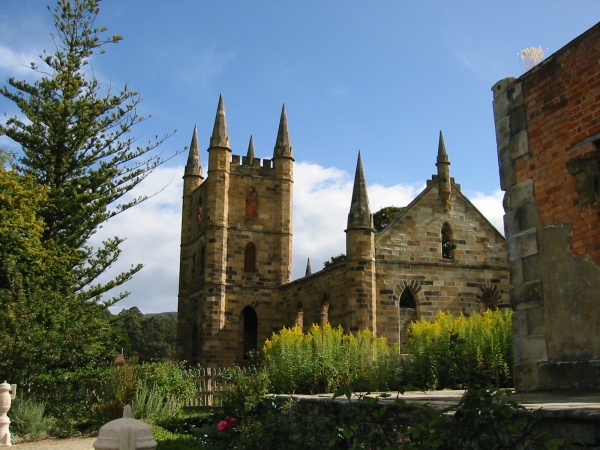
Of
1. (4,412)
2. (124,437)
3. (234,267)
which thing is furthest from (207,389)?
(124,437)

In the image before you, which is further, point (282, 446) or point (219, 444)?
point (219, 444)

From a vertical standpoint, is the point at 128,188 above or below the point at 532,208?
above

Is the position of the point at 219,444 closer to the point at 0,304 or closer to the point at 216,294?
the point at 0,304

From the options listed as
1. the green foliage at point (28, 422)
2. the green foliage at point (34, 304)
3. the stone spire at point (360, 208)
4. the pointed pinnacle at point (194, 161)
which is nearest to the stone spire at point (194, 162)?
the pointed pinnacle at point (194, 161)

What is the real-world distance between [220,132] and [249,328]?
9.82m

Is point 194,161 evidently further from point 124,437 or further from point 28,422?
point 124,437

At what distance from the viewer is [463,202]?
26391mm

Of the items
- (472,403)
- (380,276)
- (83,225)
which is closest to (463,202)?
(380,276)

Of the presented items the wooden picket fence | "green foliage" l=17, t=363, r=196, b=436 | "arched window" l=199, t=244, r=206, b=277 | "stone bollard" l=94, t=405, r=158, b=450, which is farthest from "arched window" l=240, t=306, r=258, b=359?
"stone bollard" l=94, t=405, r=158, b=450

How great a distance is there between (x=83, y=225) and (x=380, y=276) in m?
10.8

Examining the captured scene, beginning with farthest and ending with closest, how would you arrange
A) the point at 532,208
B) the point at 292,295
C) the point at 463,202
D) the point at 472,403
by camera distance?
the point at 292,295, the point at 463,202, the point at 532,208, the point at 472,403

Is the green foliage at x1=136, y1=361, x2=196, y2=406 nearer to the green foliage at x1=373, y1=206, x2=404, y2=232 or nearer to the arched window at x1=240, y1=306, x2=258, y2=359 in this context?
the arched window at x1=240, y1=306, x2=258, y2=359

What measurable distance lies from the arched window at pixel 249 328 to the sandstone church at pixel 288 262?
49mm

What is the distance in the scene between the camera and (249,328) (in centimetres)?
3169
